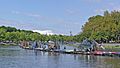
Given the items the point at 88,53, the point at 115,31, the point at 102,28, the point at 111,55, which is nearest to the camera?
the point at 111,55

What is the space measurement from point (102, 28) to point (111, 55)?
85.5 meters

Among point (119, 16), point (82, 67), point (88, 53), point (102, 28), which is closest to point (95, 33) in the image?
point (102, 28)

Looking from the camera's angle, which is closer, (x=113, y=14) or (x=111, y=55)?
(x=111, y=55)

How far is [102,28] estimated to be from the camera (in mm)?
166500

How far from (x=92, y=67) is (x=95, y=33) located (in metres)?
113

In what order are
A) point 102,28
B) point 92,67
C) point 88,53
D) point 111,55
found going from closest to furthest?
point 92,67 < point 111,55 < point 88,53 < point 102,28

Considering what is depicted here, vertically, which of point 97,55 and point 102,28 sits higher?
point 102,28

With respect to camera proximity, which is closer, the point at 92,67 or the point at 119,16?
the point at 92,67

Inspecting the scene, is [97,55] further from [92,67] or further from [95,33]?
[95,33]

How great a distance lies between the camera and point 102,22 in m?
167

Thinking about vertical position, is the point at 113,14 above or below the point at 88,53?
above

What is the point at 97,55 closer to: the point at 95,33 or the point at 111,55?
the point at 111,55

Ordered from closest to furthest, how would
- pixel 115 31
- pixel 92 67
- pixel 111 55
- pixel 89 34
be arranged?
pixel 92 67, pixel 111 55, pixel 115 31, pixel 89 34

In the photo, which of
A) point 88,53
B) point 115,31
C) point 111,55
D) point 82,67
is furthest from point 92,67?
point 115,31
